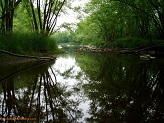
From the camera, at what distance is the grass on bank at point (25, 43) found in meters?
11.0

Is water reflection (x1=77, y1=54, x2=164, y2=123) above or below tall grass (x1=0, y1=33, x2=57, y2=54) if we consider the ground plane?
below

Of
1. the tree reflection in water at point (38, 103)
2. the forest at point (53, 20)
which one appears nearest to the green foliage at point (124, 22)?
the forest at point (53, 20)

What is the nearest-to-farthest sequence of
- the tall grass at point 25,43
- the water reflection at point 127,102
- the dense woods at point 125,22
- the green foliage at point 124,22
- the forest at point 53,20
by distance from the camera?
the water reflection at point 127,102
the tall grass at point 25,43
the forest at point 53,20
the dense woods at point 125,22
the green foliage at point 124,22

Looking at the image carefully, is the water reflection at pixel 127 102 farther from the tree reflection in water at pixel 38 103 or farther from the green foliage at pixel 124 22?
the green foliage at pixel 124 22

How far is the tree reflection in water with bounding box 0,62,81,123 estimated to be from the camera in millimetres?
3453

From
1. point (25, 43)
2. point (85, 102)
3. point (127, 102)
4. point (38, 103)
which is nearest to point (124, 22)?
point (25, 43)

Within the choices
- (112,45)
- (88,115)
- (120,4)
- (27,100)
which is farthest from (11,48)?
(112,45)

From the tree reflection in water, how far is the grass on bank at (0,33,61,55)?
586 cm

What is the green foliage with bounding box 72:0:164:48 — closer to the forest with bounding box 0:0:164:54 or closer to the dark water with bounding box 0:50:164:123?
the forest with bounding box 0:0:164:54

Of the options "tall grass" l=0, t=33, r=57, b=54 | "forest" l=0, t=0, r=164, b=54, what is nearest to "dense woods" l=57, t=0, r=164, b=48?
"forest" l=0, t=0, r=164, b=54

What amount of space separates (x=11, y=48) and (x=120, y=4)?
12.1m

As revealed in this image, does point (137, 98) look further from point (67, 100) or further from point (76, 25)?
point (76, 25)

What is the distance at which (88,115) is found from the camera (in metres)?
3.56

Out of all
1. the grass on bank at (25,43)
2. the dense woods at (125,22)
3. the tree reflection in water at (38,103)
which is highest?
the dense woods at (125,22)
